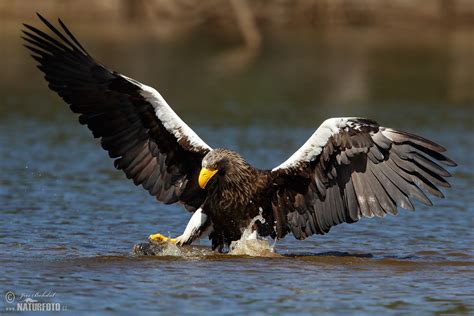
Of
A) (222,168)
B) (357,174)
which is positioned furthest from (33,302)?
(357,174)

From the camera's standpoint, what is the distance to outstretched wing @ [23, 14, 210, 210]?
9906mm

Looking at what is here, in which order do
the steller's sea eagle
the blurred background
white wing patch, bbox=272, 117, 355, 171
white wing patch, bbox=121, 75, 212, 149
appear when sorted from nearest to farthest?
white wing patch, bbox=272, 117, 355, 171 → the steller's sea eagle → white wing patch, bbox=121, 75, 212, 149 → the blurred background

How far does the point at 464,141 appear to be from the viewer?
54.2 ft

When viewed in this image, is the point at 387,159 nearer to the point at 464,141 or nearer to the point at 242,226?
the point at 242,226

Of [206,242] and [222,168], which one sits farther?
[206,242]

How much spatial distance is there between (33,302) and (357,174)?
3.15 metres

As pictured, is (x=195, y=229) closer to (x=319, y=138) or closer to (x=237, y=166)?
(x=237, y=166)

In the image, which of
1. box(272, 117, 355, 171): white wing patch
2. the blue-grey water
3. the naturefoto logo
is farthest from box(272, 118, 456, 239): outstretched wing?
the naturefoto logo

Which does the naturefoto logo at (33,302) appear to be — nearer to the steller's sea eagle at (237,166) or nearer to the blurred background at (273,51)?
the steller's sea eagle at (237,166)

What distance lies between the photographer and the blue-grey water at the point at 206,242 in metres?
8.25

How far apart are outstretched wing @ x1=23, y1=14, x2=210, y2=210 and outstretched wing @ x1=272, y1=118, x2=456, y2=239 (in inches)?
32.9

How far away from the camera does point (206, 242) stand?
1083cm

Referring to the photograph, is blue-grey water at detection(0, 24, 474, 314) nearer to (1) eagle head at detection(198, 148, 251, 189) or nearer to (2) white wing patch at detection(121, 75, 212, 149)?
(1) eagle head at detection(198, 148, 251, 189)

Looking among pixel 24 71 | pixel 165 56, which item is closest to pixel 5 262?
pixel 24 71
